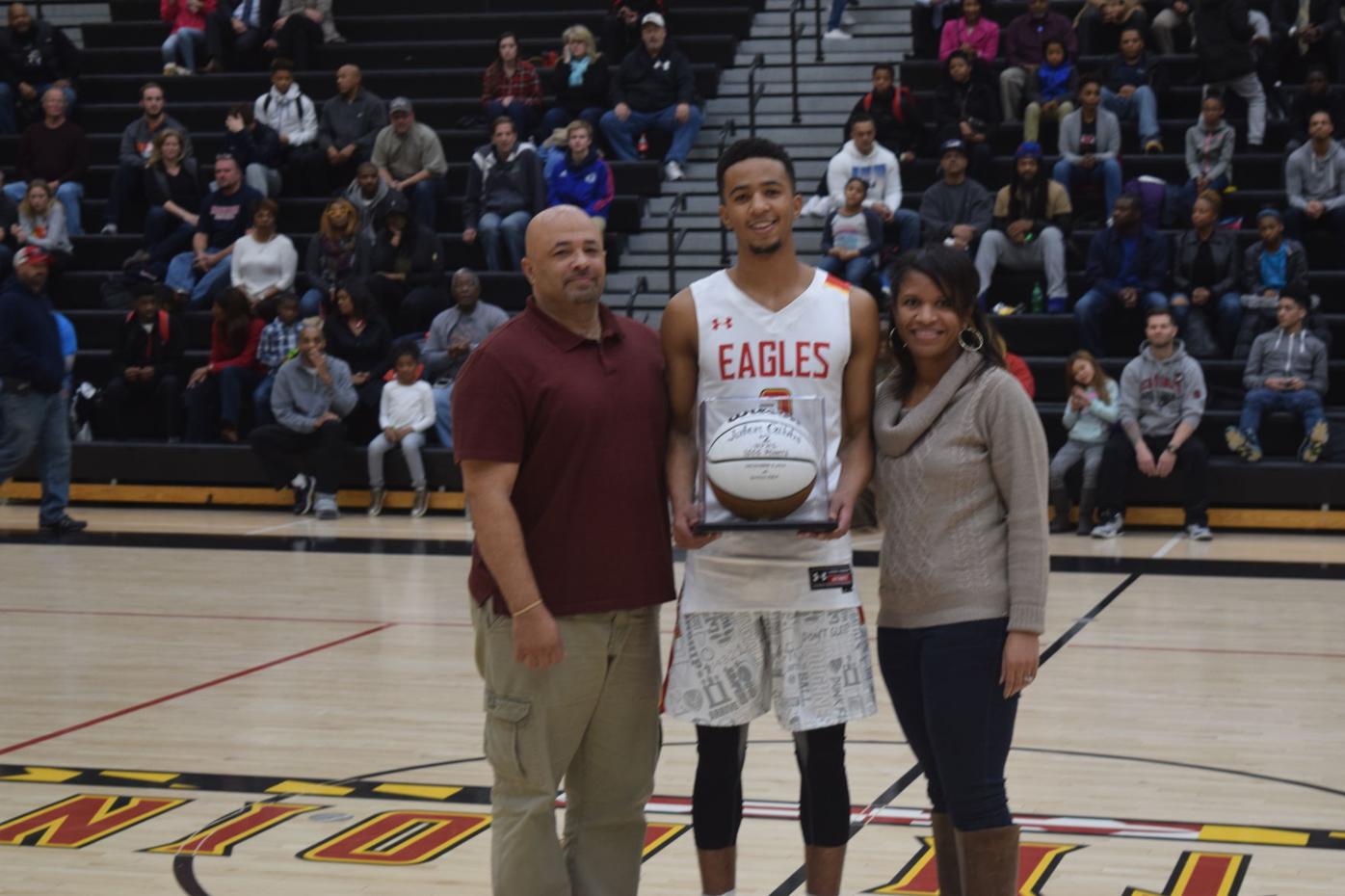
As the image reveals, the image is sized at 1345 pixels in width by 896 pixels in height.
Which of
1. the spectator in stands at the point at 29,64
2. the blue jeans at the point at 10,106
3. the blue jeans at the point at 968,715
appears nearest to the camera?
the blue jeans at the point at 968,715

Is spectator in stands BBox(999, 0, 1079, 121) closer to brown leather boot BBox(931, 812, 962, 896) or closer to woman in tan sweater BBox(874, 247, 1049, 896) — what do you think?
woman in tan sweater BBox(874, 247, 1049, 896)

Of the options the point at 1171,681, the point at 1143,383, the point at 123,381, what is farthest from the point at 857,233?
the point at 1171,681

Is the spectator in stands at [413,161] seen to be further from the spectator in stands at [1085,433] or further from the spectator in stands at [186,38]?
the spectator in stands at [1085,433]

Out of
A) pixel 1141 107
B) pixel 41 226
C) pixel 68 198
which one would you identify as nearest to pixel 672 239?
pixel 1141 107

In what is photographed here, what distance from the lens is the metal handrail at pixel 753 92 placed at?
50.9ft

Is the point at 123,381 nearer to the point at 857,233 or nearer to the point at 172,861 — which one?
the point at 857,233

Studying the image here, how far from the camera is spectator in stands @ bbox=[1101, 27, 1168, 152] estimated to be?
14812 mm

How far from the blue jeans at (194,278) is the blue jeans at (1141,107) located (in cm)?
754

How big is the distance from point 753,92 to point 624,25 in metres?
1.40

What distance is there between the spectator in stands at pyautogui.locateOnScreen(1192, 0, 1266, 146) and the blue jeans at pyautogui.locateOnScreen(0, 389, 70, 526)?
9406 millimetres

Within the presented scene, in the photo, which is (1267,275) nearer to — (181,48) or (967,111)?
(967,111)

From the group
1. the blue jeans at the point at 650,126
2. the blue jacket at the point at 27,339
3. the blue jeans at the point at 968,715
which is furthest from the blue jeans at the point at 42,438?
the blue jeans at the point at 968,715

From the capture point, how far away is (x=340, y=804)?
551 centimetres

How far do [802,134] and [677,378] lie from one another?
42.3ft
